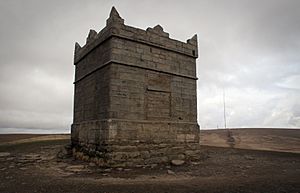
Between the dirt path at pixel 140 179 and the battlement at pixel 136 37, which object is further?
the battlement at pixel 136 37

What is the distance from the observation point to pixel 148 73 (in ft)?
35.7

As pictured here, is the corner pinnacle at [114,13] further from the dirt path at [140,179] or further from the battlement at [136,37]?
the dirt path at [140,179]

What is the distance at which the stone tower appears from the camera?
973 cm

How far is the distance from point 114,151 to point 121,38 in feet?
14.9

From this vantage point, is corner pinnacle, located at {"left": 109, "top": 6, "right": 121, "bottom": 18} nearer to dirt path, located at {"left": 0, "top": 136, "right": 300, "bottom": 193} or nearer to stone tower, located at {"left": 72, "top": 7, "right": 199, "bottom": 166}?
stone tower, located at {"left": 72, "top": 7, "right": 199, "bottom": 166}

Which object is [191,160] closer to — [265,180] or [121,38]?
[265,180]

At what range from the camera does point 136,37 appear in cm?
1065

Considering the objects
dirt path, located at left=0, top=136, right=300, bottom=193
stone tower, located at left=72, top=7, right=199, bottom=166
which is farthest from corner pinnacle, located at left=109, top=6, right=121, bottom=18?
dirt path, located at left=0, top=136, right=300, bottom=193

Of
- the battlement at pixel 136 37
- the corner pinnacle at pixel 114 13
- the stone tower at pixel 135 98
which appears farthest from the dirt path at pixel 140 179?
the corner pinnacle at pixel 114 13

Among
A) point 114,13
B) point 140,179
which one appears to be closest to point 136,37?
point 114,13

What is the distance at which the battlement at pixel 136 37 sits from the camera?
33.7 ft

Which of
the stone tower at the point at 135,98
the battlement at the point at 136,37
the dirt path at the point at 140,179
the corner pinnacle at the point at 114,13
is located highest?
the corner pinnacle at the point at 114,13

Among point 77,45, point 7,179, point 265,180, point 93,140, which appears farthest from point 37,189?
point 77,45

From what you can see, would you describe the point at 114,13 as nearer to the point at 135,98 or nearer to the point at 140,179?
the point at 135,98
